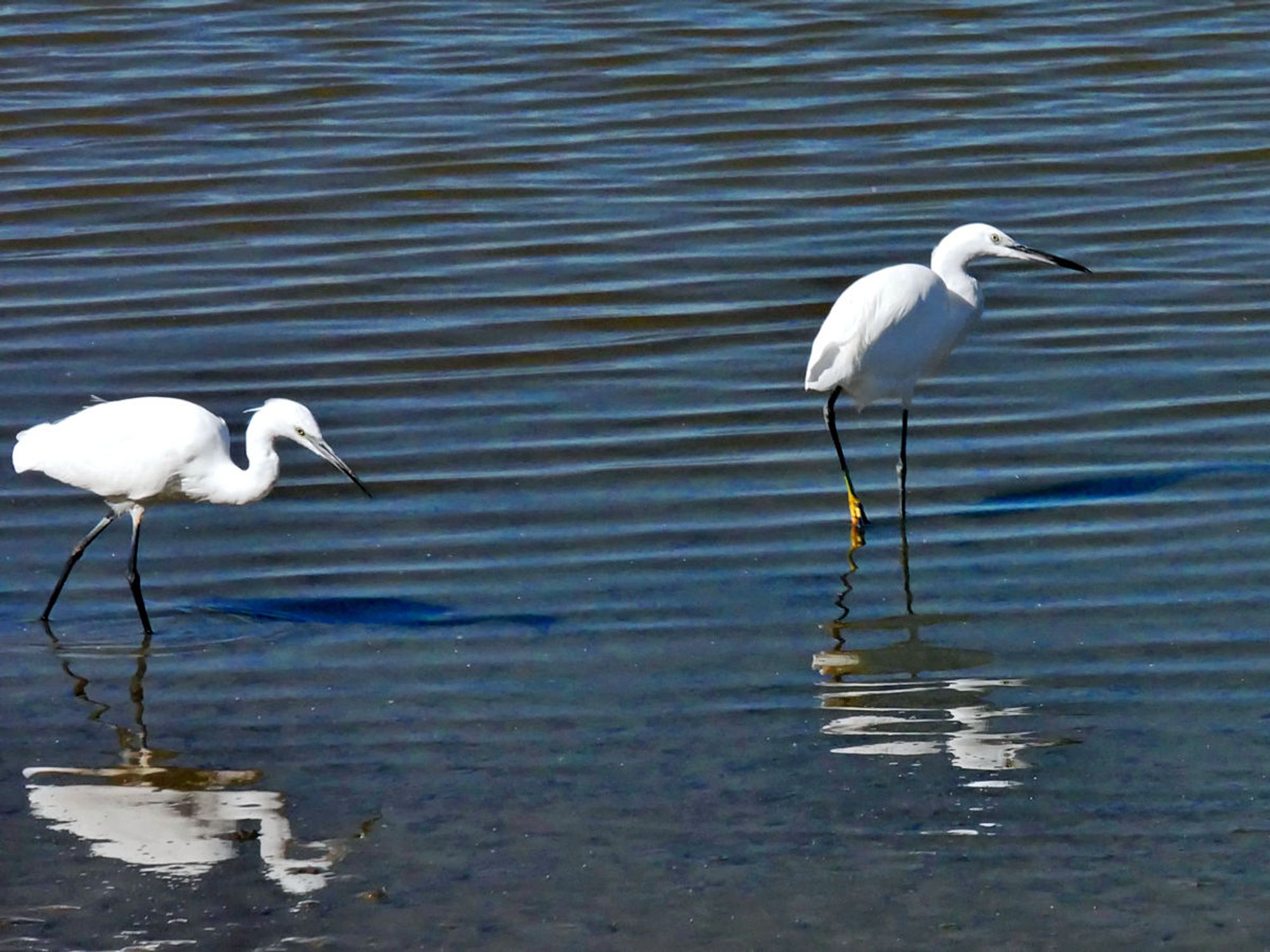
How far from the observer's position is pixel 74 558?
5613 mm

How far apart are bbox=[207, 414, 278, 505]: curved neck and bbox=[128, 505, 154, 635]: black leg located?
8.7 inches

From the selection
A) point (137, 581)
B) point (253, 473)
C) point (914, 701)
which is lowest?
point (914, 701)

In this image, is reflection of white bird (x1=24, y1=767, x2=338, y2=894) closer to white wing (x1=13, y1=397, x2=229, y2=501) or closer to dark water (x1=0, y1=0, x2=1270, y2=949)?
dark water (x1=0, y1=0, x2=1270, y2=949)

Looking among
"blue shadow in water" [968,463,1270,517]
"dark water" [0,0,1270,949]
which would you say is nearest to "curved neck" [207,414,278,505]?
"dark water" [0,0,1270,949]

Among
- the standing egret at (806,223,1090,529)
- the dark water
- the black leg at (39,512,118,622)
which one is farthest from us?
the standing egret at (806,223,1090,529)

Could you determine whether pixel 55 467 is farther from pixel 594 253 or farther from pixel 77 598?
pixel 594 253

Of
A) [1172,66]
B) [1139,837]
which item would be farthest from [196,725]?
[1172,66]

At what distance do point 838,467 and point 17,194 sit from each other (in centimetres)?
425

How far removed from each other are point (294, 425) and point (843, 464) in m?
Result: 1.74

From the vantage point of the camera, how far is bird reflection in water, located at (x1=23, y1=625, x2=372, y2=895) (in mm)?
4211

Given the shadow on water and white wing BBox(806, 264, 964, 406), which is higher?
white wing BBox(806, 264, 964, 406)

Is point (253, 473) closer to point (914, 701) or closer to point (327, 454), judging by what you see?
point (327, 454)

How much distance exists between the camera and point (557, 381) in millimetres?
7152

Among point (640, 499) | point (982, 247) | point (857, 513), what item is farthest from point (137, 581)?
point (982, 247)
